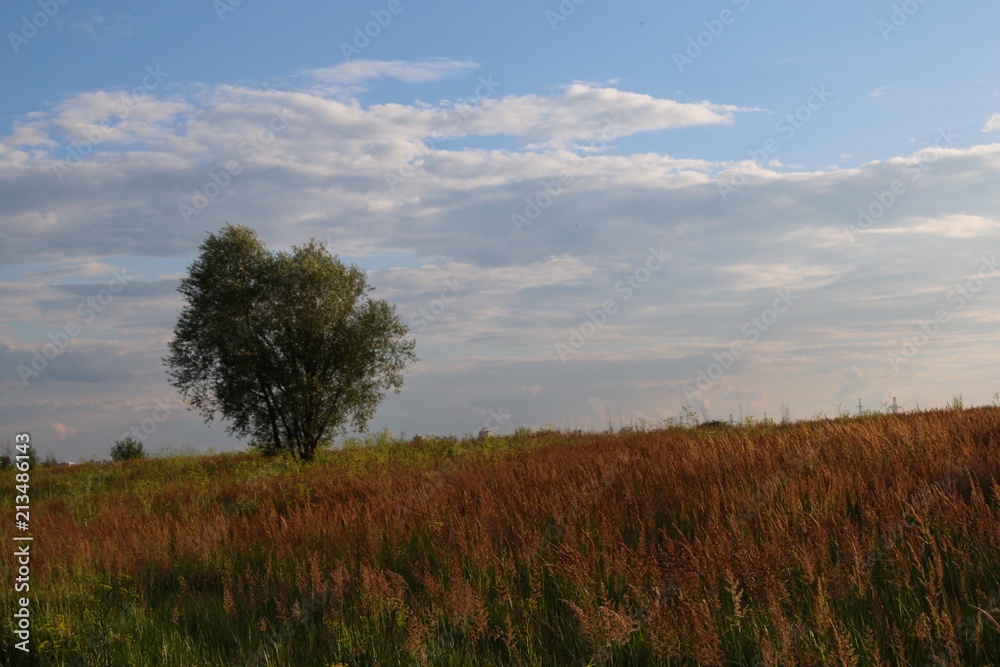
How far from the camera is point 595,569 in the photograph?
6.43 metres

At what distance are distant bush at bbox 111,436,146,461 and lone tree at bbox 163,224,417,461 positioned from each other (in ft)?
32.7

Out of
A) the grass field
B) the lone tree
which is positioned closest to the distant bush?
the lone tree

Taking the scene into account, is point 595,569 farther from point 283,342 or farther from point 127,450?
point 127,450

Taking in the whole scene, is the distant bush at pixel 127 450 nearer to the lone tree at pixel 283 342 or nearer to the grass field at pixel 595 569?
the lone tree at pixel 283 342

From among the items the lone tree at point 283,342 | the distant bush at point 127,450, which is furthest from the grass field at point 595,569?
the distant bush at point 127,450

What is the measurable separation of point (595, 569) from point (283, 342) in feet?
71.6

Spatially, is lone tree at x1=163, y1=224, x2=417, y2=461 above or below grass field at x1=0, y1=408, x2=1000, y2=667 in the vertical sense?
above

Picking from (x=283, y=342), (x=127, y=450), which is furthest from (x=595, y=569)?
(x=127, y=450)

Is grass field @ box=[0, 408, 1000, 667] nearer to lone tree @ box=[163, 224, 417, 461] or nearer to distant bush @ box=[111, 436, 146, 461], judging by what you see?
lone tree @ box=[163, 224, 417, 461]

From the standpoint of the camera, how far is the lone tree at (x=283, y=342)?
2634 cm

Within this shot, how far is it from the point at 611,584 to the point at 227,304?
76.8 ft

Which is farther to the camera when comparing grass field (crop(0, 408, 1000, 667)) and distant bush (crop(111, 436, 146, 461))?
distant bush (crop(111, 436, 146, 461))

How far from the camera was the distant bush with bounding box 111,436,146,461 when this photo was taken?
35.3m

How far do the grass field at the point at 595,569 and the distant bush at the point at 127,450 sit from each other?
23793 millimetres
